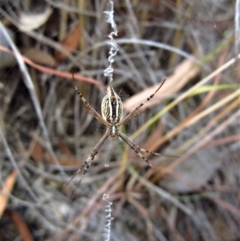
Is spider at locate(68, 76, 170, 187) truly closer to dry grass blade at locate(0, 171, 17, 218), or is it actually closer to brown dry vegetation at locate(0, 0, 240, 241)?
brown dry vegetation at locate(0, 0, 240, 241)

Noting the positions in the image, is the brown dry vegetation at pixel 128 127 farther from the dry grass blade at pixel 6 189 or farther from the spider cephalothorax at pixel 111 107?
the spider cephalothorax at pixel 111 107

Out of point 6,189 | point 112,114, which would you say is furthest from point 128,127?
point 6,189

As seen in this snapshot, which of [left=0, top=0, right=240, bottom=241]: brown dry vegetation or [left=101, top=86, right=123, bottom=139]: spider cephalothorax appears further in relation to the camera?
[left=0, top=0, right=240, bottom=241]: brown dry vegetation

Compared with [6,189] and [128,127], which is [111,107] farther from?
[6,189]

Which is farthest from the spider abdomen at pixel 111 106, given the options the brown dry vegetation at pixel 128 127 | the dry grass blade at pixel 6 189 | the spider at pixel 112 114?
the dry grass blade at pixel 6 189

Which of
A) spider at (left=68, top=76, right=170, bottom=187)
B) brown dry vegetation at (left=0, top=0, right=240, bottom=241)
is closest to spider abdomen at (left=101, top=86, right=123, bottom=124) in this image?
spider at (left=68, top=76, right=170, bottom=187)
